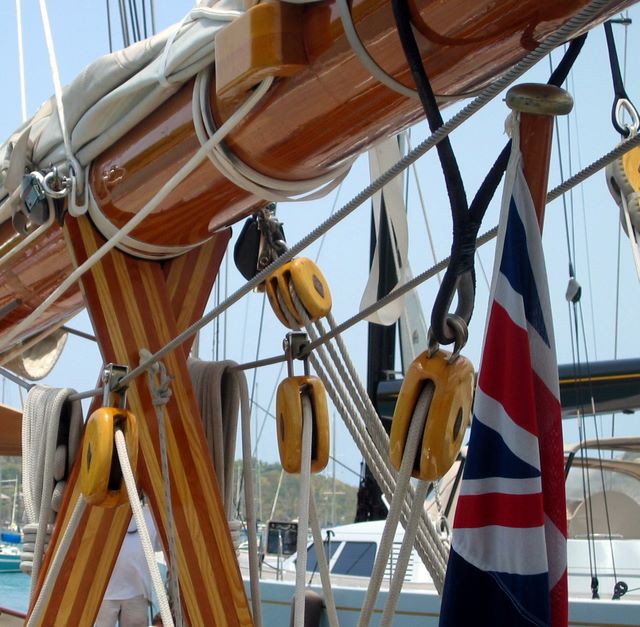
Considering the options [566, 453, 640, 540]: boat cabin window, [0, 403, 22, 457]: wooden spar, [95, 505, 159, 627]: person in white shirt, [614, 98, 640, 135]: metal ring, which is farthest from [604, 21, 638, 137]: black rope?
[566, 453, 640, 540]: boat cabin window

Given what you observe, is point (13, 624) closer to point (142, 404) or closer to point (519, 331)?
point (142, 404)

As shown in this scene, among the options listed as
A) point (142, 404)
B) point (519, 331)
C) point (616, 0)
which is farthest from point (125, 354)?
point (616, 0)

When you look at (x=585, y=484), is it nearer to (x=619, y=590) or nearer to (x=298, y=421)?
(x=619, y=590)

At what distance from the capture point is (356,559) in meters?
7.05

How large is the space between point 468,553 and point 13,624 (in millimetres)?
4850

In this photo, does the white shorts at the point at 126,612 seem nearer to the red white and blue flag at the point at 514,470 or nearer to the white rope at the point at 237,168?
the white rope at the point at 237,168

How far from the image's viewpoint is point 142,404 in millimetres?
2354

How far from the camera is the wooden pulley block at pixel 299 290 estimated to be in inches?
91.4

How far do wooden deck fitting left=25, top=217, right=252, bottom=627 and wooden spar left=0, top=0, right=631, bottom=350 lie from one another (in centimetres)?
13

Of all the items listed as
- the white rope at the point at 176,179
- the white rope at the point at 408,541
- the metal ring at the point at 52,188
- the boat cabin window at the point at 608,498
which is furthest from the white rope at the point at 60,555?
the boat cabin window at the point at 608,498

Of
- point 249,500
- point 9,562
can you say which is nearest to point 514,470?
point 249,500

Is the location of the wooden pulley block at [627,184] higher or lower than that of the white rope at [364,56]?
higher

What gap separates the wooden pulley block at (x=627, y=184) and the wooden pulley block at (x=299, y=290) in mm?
697

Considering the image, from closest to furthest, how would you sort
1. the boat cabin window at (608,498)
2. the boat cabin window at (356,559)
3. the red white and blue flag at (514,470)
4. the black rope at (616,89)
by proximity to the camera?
the red white and blue flag at (514,470) → the black rope at (616,89) → the boat cabin window at (356,559) → the boat cabin window at (608,498)
